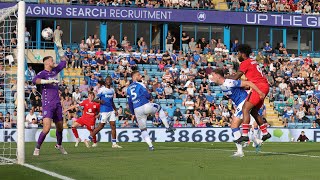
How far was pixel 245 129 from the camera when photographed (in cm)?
1825

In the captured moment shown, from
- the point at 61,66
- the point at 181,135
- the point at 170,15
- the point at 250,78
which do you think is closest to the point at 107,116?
the point at 61,66

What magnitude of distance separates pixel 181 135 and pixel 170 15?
1467 cm

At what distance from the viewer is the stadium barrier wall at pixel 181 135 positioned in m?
34.1

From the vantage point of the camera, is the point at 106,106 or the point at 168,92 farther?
the point at 168,92

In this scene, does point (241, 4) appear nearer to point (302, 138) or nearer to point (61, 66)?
point (302, 138)

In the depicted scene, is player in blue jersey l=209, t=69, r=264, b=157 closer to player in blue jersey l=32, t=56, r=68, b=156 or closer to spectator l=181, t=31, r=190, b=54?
player in blue jersey l=32, t=56, r=68, b=156

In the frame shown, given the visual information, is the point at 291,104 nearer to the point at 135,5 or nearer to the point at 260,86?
the point at 135,5

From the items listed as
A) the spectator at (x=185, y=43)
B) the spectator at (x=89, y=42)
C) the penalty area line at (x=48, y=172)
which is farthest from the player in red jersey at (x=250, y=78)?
the spectator at (x=185, y=43)

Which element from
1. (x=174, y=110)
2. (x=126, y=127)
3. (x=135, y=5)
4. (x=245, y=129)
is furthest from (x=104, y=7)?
(x=245, y=129)

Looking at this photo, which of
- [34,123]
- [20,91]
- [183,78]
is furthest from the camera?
[183,78]

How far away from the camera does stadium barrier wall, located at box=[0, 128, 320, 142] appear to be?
1344 inches

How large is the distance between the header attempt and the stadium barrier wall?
39.8 ft

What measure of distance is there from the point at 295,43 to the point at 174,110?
54.2ft

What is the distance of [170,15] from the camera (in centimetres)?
4866
